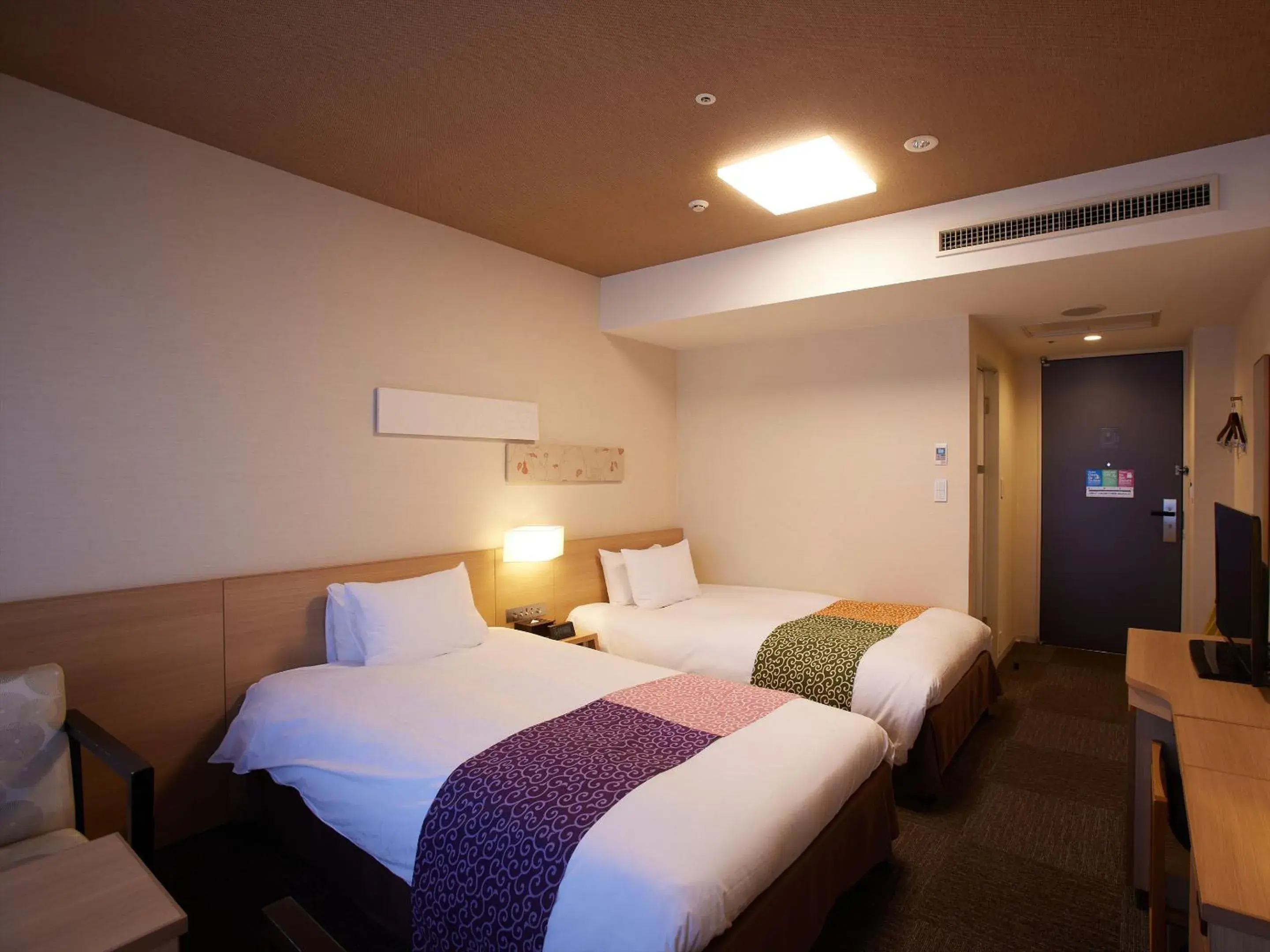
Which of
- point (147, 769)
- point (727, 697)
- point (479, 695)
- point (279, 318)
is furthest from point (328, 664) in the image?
point (727, 697)

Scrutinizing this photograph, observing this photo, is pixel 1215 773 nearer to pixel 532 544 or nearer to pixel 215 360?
pixel 532 544

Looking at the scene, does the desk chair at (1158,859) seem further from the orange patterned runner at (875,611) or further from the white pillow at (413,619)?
the white pillow at (413,619)

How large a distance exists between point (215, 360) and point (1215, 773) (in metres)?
3.37

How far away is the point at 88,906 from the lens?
126cm

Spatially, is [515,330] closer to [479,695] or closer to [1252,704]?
[479,695]

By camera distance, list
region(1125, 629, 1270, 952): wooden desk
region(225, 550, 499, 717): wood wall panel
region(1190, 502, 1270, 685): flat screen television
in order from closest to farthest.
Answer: region(1125, 629, 1270, 952): wooden desk < region(1190, 502, 1270, 685): flat screen television < region(225, 550, 499, 717): wood wall panel

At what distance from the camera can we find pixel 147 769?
1.78m

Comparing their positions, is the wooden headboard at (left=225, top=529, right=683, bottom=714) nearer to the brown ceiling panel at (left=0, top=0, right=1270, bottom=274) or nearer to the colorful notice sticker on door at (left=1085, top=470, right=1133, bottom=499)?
the brown ceiling panel at (left=0, top=0, right=1270, bottom=274)

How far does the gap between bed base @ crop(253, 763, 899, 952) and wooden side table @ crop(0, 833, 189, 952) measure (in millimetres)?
768

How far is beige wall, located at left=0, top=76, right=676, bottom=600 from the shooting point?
7.41 feet

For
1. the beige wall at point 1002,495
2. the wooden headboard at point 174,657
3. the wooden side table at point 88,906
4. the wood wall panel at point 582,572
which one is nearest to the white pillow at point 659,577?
the wood wall panel at point 582,572

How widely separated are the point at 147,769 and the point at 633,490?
3275 millimetres

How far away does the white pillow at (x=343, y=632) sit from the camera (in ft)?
9.37

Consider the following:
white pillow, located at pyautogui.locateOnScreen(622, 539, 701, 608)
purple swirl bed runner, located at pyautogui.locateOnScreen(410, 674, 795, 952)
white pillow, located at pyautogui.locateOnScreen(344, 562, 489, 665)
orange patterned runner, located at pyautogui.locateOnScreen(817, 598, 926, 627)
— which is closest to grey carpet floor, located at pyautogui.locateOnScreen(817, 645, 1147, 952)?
orange patterned runner, located at pyautogui.locateOnScreen(817, 598, 926, 627)
